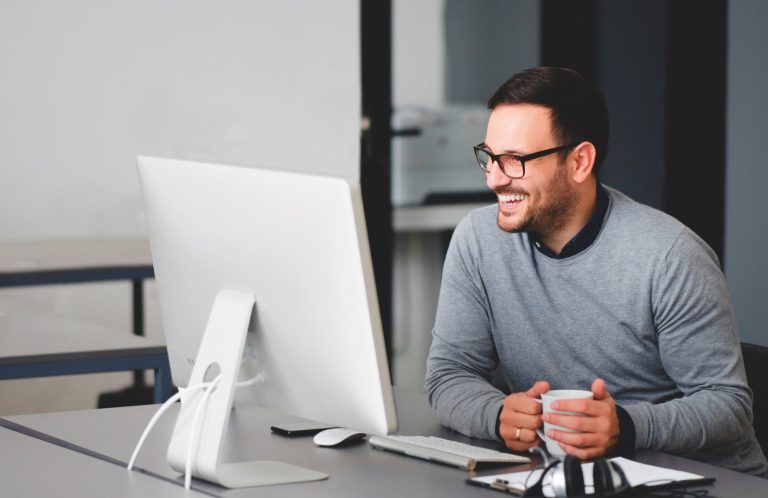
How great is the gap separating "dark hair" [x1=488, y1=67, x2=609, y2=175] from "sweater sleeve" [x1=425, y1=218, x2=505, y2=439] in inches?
10.3

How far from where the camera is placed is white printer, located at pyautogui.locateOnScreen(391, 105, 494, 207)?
4.16 m

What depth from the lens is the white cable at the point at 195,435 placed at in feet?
4.95

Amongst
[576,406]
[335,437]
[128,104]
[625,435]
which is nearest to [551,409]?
[576,406]

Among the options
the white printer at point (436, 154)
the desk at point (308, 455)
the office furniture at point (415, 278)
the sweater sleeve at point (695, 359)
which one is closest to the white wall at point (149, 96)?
the white printer at point (436, 154)

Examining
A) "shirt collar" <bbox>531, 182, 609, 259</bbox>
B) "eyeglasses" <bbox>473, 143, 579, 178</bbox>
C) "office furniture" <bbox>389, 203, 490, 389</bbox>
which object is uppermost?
"eyeglasses" <bbox>473, 143, 579, 178</bbox>

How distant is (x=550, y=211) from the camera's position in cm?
199

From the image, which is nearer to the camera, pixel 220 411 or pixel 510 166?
pixel 220 411

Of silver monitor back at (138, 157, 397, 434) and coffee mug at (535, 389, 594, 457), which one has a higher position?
silver monitor back at (138, 157, 397, 434)

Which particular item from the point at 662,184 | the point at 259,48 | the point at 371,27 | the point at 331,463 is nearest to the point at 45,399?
the point at 259,48

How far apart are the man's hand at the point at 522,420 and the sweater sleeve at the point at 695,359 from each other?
0.14 m

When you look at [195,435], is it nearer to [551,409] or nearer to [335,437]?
[335,437]

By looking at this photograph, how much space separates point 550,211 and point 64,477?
0.92 meters

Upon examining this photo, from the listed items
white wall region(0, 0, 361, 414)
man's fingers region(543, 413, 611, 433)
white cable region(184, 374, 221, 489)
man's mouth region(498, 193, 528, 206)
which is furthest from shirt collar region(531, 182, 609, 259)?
white wall region(0, 0, 361, 414)

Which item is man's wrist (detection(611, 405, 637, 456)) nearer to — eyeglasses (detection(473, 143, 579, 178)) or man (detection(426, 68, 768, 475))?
man (detection(426, 68, 768, 475))
